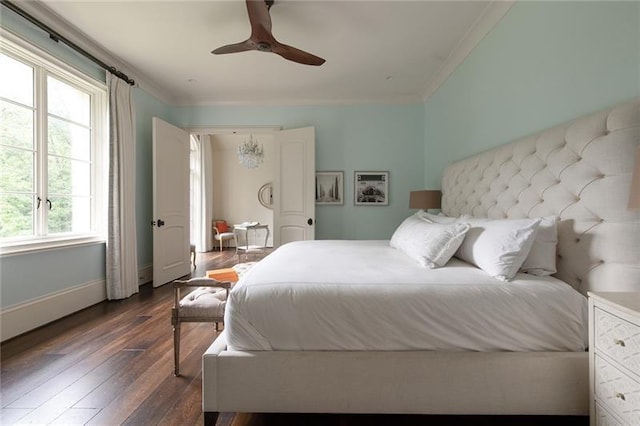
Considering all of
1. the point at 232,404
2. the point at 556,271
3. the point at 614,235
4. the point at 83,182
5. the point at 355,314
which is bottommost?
the point at 232,404

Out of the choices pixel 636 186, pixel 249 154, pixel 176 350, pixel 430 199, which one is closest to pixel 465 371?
pixel 636 186

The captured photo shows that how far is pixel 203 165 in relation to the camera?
7.00 m

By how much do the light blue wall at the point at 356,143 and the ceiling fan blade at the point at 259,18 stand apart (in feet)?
7.00

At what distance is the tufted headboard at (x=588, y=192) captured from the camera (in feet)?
3.86

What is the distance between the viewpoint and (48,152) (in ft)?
8.44

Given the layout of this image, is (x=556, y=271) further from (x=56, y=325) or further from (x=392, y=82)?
(x=56, y=325)

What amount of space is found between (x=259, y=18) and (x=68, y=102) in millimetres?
2283

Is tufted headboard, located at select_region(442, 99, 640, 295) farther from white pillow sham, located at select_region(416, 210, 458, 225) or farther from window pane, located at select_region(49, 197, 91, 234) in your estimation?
window pane, located at select_region(49, 197, 91, 234)

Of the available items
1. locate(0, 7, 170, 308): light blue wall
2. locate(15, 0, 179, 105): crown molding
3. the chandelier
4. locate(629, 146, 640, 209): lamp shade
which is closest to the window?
locate(0, 7, 170, 308): light blue wall

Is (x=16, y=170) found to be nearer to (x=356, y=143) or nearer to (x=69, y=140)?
(x=69, y=140)

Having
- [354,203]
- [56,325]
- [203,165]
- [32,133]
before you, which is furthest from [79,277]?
[203,165]

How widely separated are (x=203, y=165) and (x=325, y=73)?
15.5 feet

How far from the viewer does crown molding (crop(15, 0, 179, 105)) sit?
2.29 metres

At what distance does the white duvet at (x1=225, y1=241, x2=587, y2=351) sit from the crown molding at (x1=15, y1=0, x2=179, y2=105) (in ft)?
9.83
